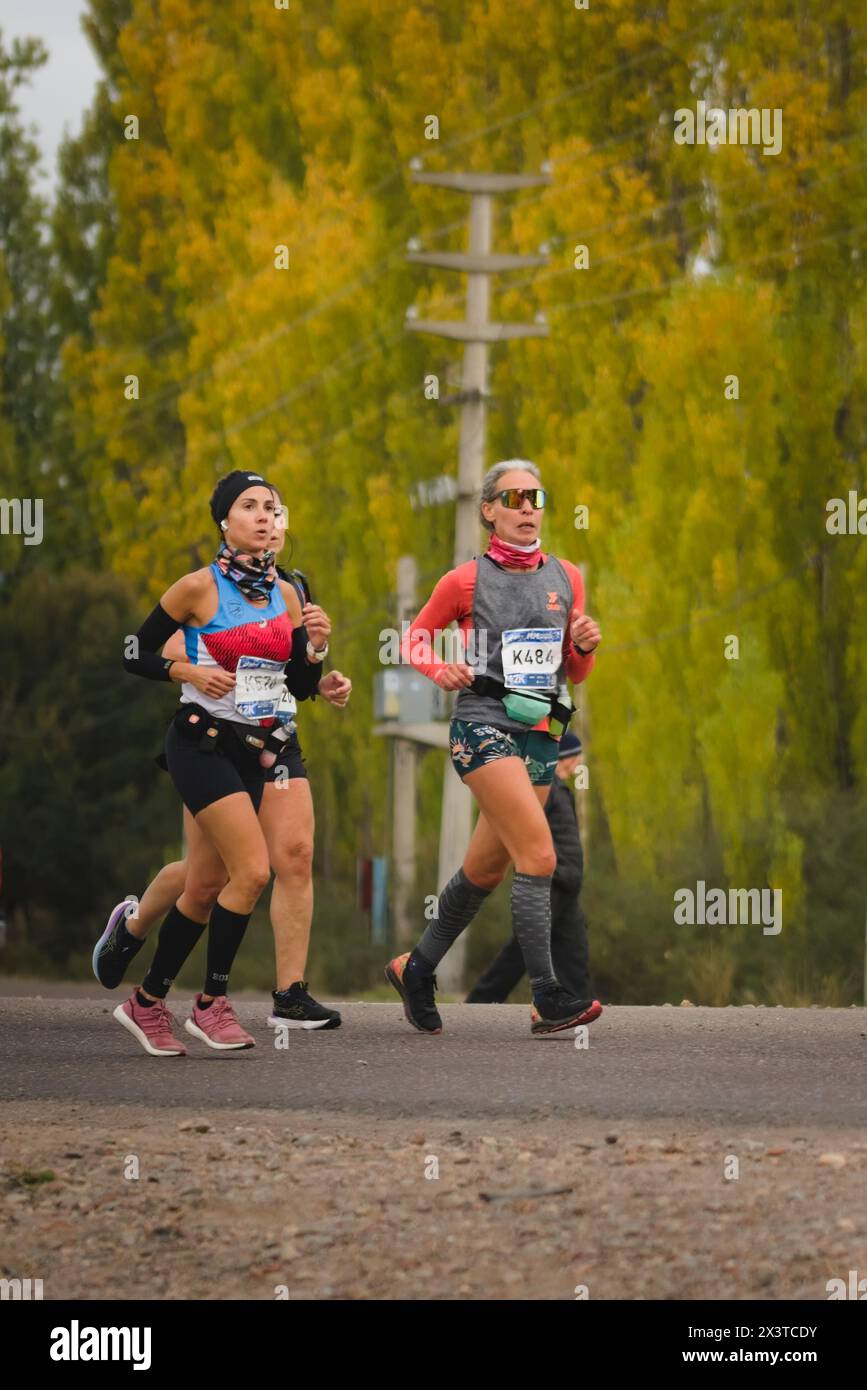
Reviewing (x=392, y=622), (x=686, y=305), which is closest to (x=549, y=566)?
(x=686, y=305)

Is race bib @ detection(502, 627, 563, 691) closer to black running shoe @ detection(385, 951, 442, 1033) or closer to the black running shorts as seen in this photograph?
the black running shorts

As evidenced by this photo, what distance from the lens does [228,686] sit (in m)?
9.28

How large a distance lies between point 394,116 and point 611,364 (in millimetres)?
6748

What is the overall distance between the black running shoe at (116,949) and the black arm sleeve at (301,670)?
1231mm

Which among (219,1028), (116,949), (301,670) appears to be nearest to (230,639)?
(301,670)

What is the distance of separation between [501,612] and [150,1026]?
1953 mm

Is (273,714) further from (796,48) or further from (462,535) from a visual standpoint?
(796,48)

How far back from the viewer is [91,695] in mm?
39062

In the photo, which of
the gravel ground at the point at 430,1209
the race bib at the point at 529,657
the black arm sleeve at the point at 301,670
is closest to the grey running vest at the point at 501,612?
the race bib at the point at 529,657

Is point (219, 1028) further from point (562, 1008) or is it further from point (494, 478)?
point (494, 478)

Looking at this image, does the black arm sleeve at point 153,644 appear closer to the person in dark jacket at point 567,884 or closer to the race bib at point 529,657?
the race bib at point 529,657

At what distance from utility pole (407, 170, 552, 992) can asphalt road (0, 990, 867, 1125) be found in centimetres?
1518

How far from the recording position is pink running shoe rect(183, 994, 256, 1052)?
977 centimetres

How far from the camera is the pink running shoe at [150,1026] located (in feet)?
32.2
